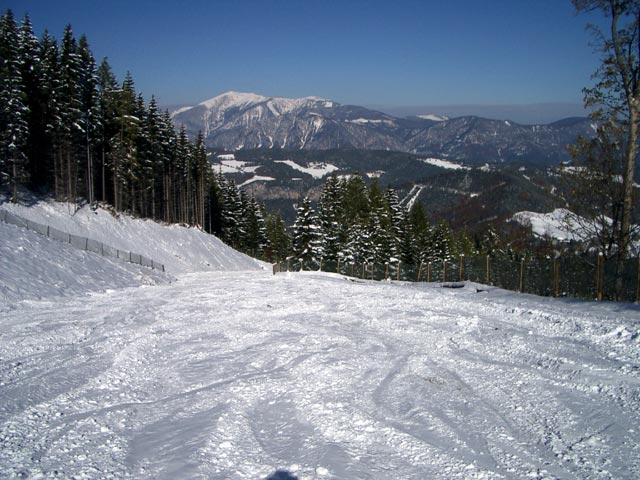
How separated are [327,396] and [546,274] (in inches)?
632

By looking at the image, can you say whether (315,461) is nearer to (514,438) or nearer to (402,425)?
(402,425)

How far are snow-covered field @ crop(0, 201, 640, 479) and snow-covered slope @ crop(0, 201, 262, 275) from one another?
28.3 meters

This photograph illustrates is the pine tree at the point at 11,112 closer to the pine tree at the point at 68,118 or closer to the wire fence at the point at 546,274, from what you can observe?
the pine tree at the point at 68,118

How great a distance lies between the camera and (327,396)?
643cm

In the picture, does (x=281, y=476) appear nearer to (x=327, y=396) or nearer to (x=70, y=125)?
(x=327, y=396)

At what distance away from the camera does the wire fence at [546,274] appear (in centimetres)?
1499

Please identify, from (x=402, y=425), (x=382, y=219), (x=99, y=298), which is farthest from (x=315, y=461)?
(x=382, y=219)

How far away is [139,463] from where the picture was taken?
448cm

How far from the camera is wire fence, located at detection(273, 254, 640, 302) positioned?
15.0 meters

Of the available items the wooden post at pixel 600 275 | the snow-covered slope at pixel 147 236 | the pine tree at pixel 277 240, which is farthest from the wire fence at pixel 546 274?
the pine tree at pixel 277 240

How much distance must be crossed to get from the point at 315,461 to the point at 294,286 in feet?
57.4

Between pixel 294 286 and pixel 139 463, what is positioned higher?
pixel 139 463

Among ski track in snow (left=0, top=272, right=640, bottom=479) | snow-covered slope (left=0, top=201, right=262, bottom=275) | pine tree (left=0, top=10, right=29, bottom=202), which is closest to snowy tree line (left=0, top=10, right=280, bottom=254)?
pine tree (left=0, top=10, right=29, bottom=202)

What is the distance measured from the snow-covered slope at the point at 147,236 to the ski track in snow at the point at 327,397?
93.1 feet
